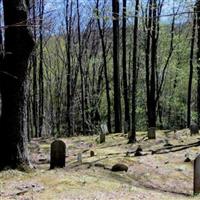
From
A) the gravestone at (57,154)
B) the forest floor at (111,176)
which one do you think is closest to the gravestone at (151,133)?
the forest floor at (111,176)

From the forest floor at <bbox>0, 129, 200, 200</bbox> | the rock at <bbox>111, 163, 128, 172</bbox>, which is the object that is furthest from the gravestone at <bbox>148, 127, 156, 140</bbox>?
the rock at <bbox>111, 163, 128, 172</bbox>

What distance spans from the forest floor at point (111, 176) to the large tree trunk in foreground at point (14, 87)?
0.58 metres

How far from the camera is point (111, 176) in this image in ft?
38.2

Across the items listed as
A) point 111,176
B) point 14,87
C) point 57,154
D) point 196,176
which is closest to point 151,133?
point 57,154

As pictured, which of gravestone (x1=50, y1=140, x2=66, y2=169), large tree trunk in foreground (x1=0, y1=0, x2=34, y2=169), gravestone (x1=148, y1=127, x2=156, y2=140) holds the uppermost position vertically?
large tree trunk in foreground (x1=0, y1=0, x2=34, y2=169)

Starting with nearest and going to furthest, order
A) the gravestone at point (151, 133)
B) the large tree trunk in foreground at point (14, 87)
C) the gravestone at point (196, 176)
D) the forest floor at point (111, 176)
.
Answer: the forest floor at point (111, 176) < the gravestone at point (196, 176) < the large tree trunk in foreground at point (14, 87) < the gravestone at point (151, 133)

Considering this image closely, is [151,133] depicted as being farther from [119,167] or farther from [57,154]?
[57,154]

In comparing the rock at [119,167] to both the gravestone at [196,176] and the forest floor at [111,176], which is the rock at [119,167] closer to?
the forest floor at [111,176]

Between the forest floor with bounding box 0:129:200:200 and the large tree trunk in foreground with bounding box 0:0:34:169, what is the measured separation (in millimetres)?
578

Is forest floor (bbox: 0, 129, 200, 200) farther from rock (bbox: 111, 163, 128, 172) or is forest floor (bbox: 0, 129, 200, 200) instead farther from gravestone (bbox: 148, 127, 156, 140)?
gravestone (bbox: 148, 127, 156, 140)

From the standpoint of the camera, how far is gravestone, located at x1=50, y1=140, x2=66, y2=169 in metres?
12.2

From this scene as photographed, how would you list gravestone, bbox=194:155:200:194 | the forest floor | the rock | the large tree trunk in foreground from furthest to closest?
the rock → the large tree trunk in foreground → gravestone, bbox=194:155:200:194 → the forest floor

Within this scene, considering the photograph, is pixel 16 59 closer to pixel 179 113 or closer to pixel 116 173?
pixel 116 173

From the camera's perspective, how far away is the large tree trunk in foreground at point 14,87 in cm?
1098
